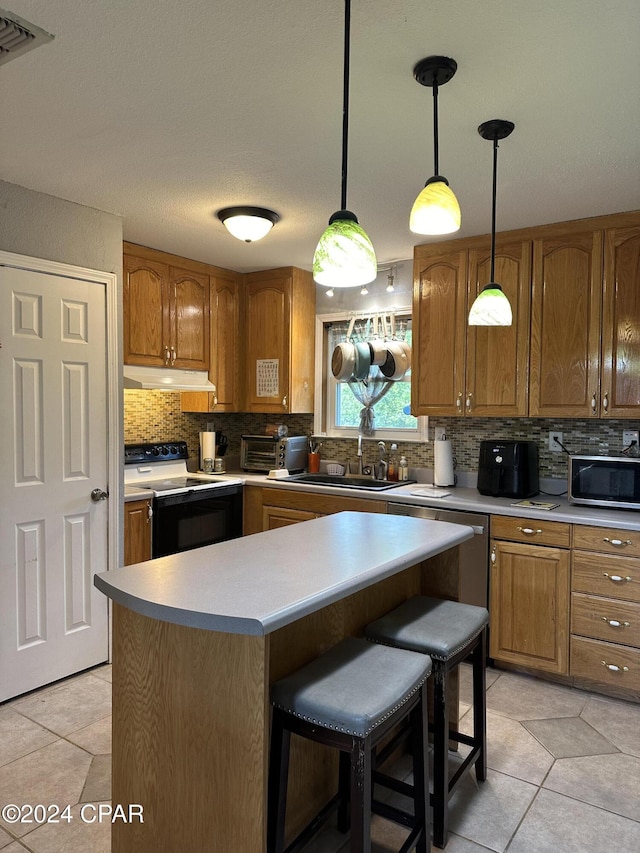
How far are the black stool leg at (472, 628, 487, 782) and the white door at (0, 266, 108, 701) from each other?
2027 mm

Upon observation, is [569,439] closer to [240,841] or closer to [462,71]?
[462,71]

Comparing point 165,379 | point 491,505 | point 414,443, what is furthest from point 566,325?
point 165,379

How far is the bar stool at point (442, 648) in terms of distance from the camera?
1.91 meters

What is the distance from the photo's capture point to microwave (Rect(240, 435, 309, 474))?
438 cm

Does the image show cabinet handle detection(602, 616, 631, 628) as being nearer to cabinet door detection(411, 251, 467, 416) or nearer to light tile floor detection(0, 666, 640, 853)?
light tile floor detection(0, 666, 640, 853)

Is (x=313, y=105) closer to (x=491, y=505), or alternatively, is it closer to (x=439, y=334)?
(x=439, y=334)

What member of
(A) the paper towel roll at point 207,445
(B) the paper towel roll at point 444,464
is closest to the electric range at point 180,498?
(A) the paper towel roll at point 207,445

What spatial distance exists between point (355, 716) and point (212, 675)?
382 mm

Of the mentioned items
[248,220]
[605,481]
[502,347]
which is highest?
[248,220]

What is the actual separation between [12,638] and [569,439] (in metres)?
3.17

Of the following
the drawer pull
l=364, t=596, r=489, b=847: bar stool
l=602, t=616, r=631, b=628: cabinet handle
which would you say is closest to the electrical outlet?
l=602, t=616, r=631, b=628: cabinet handle

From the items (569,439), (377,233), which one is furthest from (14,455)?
(569,439)

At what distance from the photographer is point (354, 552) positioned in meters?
1.90

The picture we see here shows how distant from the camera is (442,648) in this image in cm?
191
